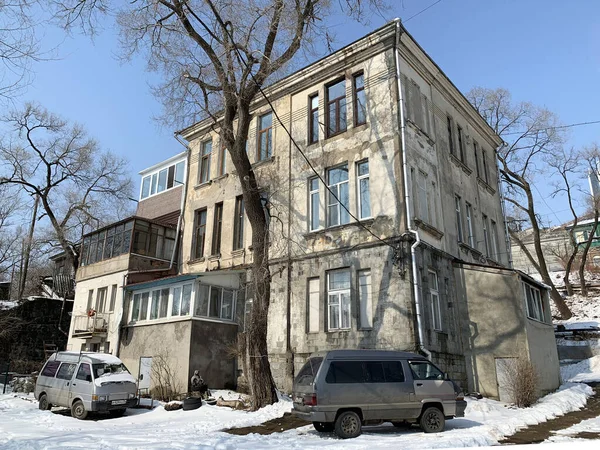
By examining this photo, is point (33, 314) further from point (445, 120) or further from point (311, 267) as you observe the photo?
point (445, 120)

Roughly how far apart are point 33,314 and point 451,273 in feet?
92.5

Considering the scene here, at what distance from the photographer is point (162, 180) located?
91.4 feet

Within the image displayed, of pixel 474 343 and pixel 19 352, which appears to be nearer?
pixel 474 343

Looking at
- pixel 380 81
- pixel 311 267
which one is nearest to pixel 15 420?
pixel 311 267

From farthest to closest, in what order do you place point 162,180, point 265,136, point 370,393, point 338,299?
point 162,180 < point 265,136 < point 338,299 < point 370,393

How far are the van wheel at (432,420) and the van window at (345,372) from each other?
164 cm

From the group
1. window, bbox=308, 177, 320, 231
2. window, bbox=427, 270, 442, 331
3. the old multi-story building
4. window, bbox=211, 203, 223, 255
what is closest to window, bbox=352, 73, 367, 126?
the old multi-story building

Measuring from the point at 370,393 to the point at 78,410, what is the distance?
34.2 ft

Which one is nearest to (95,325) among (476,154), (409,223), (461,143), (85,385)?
(85,385)

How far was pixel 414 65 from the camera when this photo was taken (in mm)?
19484

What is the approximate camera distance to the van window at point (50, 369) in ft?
56.2

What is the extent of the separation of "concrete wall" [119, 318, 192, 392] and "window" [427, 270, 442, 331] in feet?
31.4

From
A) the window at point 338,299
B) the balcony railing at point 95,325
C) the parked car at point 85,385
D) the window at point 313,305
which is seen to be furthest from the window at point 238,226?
the balcony railing at point 95,325

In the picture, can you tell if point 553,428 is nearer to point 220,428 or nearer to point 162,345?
point 220,428
